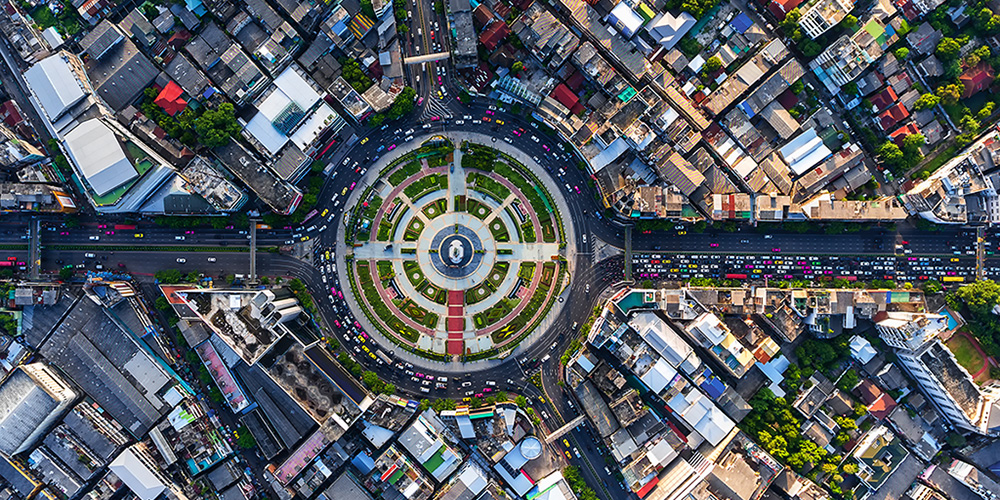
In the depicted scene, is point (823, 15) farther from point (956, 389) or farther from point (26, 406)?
point (26, 406)

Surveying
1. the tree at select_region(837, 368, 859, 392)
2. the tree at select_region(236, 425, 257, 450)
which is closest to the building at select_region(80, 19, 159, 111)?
the tree at select_region(236, 425, 257, 450)

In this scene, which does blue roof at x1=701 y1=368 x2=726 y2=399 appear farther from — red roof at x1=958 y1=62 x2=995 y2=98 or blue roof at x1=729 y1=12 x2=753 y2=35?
red roof at x1=958 y1=62 x2=995 y2=98

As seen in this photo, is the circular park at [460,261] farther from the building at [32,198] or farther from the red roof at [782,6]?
the red roof at [782,6]

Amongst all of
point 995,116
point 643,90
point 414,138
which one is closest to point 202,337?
point 414,138

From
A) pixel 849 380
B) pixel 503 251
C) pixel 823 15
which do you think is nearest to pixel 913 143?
pixel 823 15

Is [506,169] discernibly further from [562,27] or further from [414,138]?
[562,27]

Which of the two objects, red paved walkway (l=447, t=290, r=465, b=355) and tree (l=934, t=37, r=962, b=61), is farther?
red paved walkway (l=447, t=290, r=465, b=355)

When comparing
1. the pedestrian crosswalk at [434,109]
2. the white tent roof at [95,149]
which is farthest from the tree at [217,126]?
the pedestrian crosswalk at [434,109]
